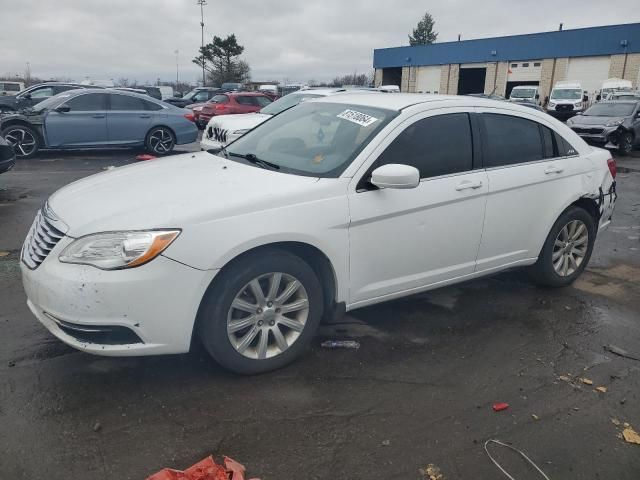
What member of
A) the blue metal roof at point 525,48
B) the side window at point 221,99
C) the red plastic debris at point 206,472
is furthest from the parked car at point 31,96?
the blue metal roof at point 525,48

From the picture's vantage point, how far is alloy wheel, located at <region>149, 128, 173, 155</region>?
13438 mm

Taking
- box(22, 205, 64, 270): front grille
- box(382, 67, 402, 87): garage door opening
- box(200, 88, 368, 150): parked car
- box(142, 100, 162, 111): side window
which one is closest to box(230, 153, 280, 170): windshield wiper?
box(22, 205, 64, 270): front grille

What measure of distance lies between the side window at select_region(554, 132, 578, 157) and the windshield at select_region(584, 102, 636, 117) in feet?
48.1

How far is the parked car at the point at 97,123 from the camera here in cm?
1210

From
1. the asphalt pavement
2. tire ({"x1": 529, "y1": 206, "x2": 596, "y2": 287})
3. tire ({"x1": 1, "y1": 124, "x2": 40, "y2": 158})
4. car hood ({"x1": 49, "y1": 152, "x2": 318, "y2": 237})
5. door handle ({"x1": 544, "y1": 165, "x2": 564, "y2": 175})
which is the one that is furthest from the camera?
tire ({"x1": 1, "y1": 124, "x2": 40, "y2": 158})

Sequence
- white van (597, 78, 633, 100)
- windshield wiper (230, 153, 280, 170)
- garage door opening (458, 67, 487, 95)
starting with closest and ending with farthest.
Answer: windshield wiper (230, 153, 280, 170) → white van (597, 78, 633, 100) → garage door opening (458, 67, 487, 95)

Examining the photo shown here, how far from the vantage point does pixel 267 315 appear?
10.8 ft

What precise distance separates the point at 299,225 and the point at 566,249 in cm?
293

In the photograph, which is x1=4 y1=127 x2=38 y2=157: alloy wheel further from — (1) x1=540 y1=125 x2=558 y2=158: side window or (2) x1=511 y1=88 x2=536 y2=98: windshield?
(2) x1=511 y1=88 x2=536 y2=98: windshield

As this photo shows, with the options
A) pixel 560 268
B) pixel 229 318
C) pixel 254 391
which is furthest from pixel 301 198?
pixel 560 268

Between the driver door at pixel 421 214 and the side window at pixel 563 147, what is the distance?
1.08 m

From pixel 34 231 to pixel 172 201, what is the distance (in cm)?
99

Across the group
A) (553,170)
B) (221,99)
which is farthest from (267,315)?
(221,99)

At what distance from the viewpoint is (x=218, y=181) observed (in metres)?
3.48
